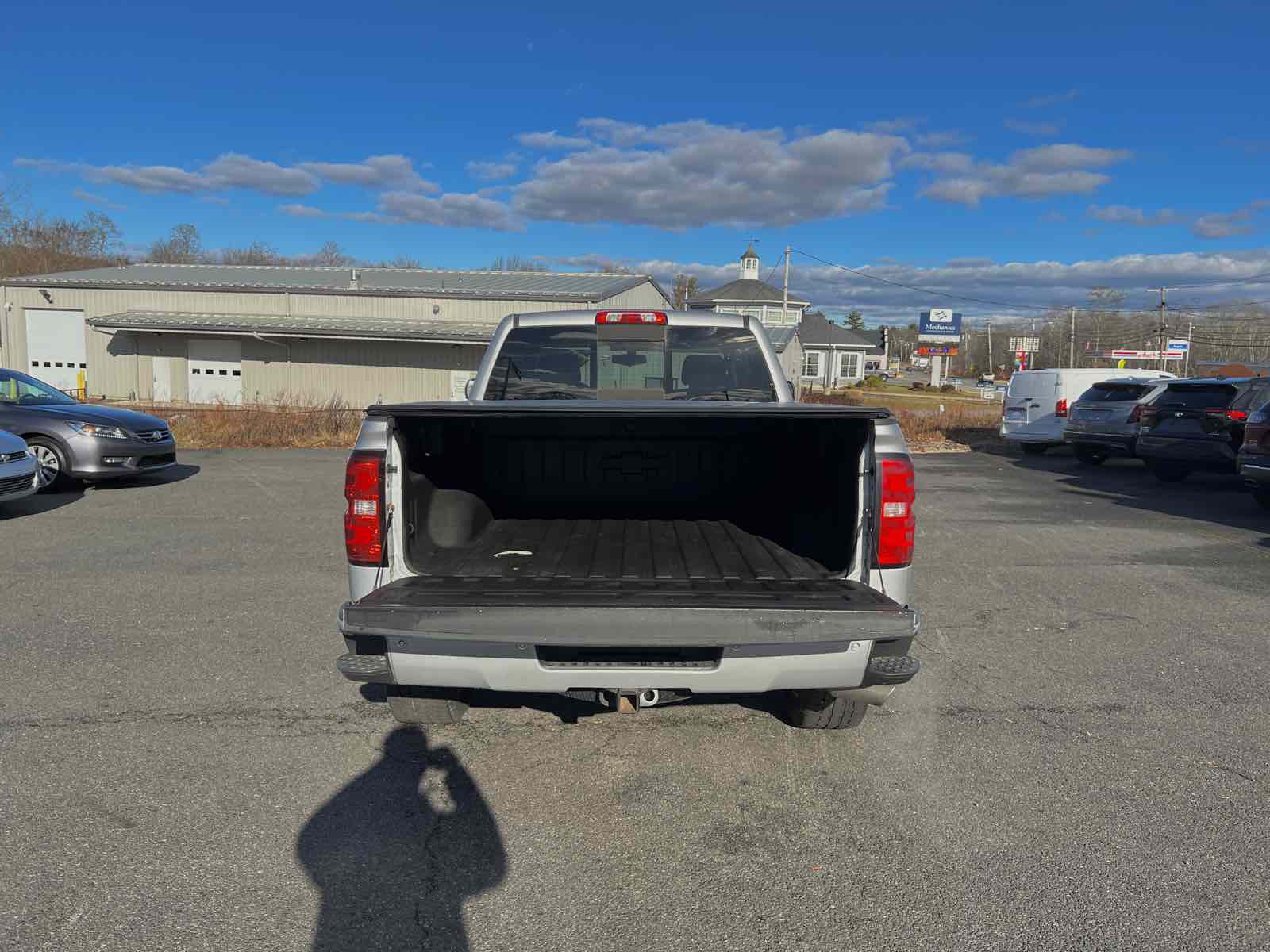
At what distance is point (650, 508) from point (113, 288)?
36.1m

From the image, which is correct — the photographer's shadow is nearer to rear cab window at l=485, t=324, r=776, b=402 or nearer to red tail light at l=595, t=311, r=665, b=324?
rear cab window at l=485, t=324, r=776, b=402

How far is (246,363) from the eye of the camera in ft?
108

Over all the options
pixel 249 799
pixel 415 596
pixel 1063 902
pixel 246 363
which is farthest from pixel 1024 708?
pixel 246 363

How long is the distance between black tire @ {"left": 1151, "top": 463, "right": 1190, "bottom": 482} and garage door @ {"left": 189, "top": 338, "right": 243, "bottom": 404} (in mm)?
30514

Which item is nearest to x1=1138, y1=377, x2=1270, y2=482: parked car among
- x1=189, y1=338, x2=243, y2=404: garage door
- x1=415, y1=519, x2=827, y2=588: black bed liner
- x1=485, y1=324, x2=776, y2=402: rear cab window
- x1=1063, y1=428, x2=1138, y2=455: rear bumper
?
x1=1063, y1=428, x2=1138, y2=455: rear bumper

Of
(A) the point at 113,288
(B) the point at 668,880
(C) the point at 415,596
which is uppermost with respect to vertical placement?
(A) the point at 113,288

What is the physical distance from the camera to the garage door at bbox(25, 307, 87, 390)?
34.0m

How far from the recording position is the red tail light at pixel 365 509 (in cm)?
333

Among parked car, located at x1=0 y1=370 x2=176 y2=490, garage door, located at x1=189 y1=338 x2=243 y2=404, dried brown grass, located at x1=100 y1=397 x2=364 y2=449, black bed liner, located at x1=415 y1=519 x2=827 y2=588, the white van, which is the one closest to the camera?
black bed liner, located at x1=415 y1=519 x2=827 y2=588

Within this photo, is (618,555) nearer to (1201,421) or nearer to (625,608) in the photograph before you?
(625,608)

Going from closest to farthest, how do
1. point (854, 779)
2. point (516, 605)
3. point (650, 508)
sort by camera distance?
1. point (516, 605)
2. point (854, 779)
3. point (650, 508)

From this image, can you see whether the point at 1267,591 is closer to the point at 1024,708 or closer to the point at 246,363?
the point at 1024,708

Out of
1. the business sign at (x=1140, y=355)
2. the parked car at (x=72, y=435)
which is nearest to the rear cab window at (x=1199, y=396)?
the parked car at (x=72, y=435)

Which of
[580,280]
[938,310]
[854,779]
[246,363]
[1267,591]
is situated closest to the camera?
[854,779]
